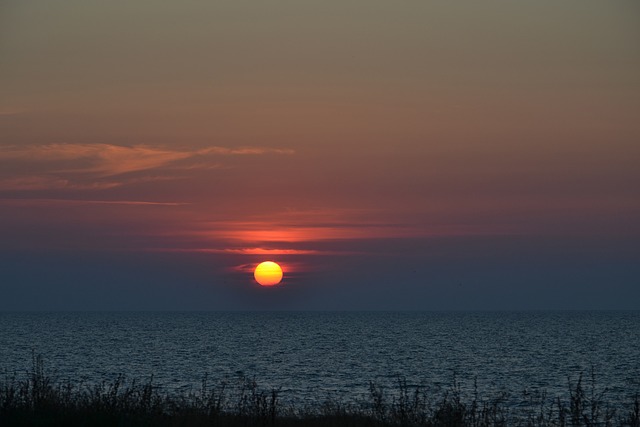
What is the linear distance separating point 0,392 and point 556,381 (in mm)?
41512

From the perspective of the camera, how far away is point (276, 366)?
6512 centimetres

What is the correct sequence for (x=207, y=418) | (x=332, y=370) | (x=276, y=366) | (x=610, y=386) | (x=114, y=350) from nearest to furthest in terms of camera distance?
1. (x=207, y=418)
2. (x=610, y=386)
3. (x=332, y=370)
4. (x=276, y=366)
5. (x=114, y=350)

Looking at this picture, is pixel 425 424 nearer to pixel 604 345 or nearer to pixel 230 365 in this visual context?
pixel 230 365

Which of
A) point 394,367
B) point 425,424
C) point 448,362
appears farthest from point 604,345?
point 425,424

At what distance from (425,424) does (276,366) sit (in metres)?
46.8

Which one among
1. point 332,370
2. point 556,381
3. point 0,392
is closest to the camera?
point 0,392

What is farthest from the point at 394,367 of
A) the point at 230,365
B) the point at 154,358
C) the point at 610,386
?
the point at 154,358

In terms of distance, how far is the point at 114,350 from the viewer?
88.0 m

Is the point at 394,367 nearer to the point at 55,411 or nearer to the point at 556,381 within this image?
the point at 556,381

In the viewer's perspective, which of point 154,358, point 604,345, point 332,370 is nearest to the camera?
point 332,370

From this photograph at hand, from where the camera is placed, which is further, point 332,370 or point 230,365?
point 230,365

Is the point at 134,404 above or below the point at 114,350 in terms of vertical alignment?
below

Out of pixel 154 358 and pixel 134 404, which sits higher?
pixel 154 358

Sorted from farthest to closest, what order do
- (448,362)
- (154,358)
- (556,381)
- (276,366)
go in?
(154,358) → (448,362) → (276,366) → (556,381)
